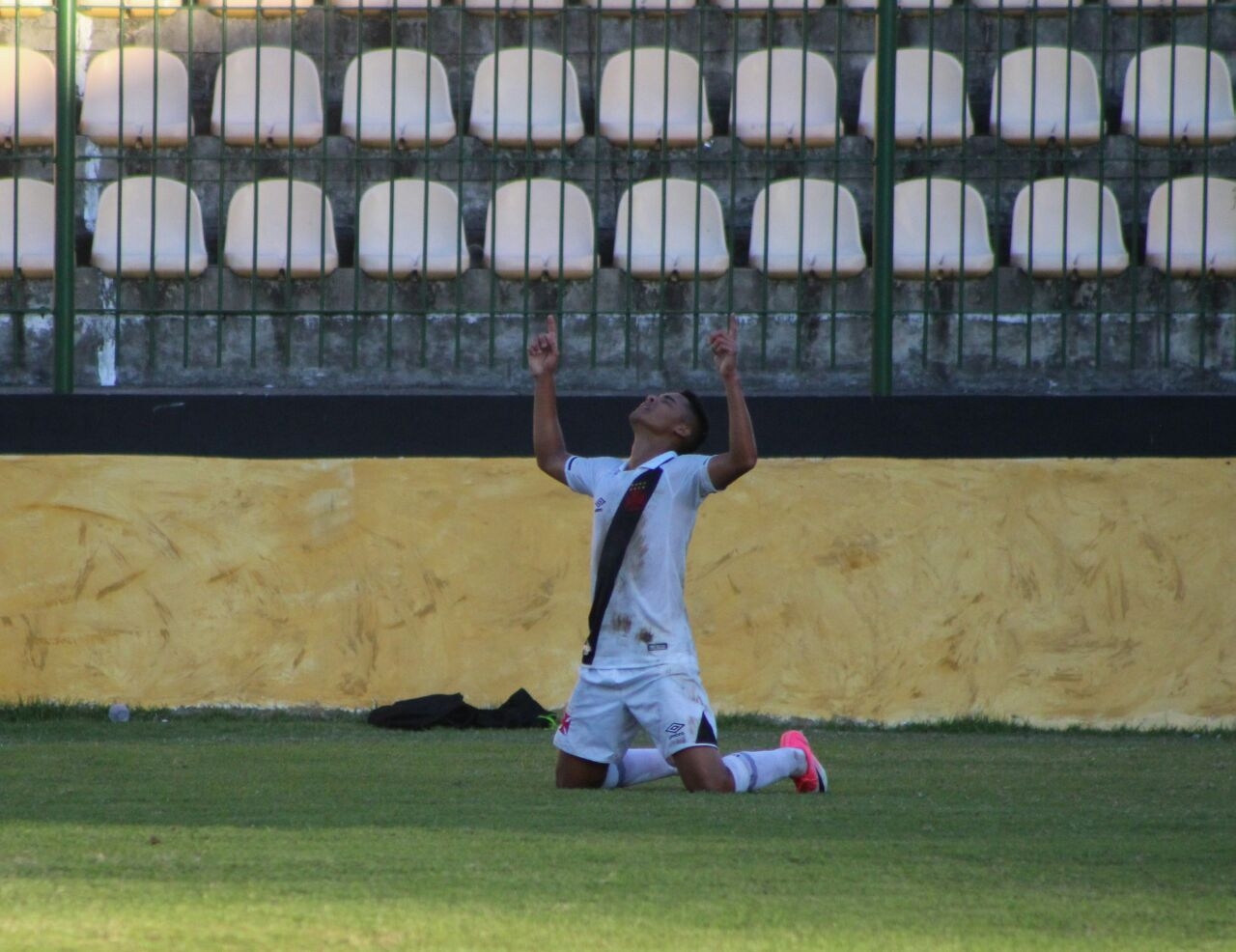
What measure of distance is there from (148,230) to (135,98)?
79cm

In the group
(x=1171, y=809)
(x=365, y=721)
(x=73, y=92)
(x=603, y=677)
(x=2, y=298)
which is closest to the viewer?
(x=1171, y=809)

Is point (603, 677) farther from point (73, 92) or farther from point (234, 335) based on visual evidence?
point (73, 92)

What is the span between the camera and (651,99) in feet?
32.2

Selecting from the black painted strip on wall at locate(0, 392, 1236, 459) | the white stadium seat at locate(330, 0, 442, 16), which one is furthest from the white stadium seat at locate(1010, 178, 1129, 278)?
the white stadium seat at locate(330, 0, 442, 16)

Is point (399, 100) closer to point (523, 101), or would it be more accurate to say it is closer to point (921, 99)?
point (523, 101)

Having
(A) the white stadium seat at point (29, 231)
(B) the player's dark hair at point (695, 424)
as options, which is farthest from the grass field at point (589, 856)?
(A) the white stadium seat at point (29, 231)

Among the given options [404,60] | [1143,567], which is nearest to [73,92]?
[404,60]

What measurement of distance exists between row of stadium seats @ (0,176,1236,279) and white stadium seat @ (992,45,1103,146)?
30 cm

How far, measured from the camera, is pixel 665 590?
5512 millimetres

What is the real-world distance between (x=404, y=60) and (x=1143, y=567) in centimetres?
464

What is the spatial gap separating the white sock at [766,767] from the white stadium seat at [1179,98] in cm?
484

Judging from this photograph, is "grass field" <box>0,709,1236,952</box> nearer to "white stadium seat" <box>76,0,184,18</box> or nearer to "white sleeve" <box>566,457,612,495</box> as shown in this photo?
"white sleeve" <box>566,457,612,495</box>

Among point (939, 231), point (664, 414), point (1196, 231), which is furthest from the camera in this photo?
point (939, 231)

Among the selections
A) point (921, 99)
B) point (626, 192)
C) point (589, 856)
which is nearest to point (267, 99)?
point (626, 192)
